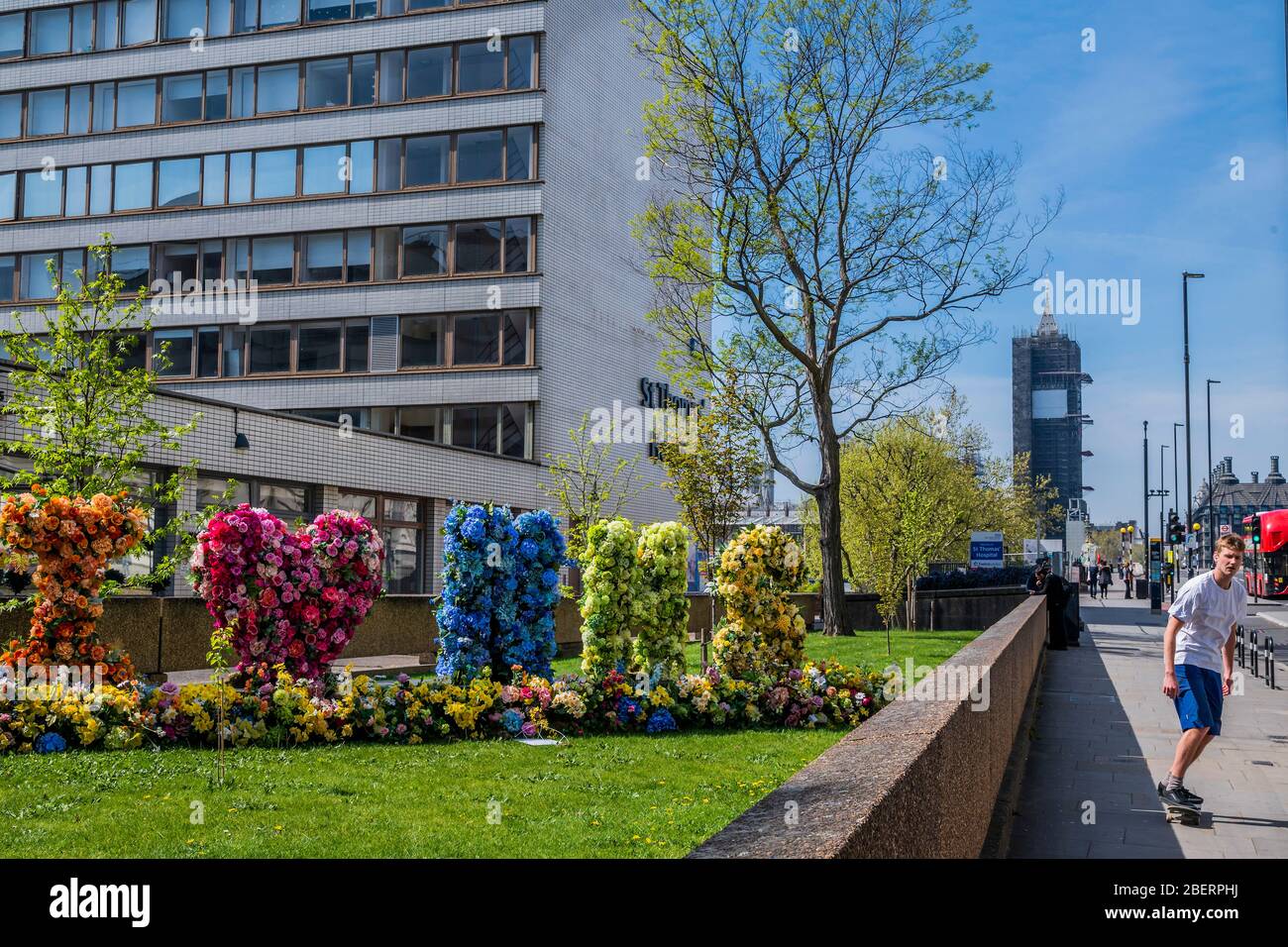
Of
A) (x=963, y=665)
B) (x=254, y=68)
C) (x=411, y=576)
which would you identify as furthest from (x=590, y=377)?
(x=963, y=665)

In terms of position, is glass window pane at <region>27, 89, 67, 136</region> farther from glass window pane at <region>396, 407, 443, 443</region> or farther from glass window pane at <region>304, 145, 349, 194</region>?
glass window pane at <region>396, 407, 443, 443</region>

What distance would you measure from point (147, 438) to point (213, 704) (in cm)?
1359

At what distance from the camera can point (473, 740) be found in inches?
426

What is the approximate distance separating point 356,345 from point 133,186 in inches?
371

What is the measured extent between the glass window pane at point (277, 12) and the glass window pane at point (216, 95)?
2.10 metres

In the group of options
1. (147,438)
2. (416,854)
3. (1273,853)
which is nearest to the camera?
(416,854)

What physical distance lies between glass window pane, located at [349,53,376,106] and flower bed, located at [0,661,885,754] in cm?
3071

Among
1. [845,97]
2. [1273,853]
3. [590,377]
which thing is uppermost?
[845,97]

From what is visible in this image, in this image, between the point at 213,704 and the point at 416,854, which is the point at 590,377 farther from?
the point at 416,854

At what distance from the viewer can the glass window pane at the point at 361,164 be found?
3878 cm
